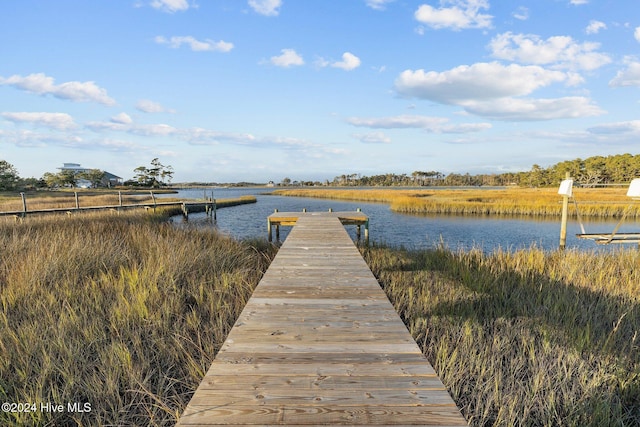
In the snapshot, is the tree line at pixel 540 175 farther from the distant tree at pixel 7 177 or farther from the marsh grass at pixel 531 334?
the marsh grass at pixel 531 334

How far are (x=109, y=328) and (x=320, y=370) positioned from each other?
10.1 ft

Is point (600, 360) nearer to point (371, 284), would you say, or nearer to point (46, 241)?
point (371, 284)

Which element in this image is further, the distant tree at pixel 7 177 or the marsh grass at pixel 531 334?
the distant tree at pixel 7 177

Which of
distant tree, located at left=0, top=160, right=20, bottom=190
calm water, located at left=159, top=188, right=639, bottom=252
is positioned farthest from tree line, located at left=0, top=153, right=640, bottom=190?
calm water, located at left=159, top=188, right=639, bottom=252

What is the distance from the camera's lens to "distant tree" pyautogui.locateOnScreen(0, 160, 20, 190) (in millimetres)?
43781

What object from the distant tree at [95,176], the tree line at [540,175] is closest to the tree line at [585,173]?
the tree line at [540,175]

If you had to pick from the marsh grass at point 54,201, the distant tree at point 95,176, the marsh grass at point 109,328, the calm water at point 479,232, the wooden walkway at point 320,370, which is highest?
the distant tree at point 95,176

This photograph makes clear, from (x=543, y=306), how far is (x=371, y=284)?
325 centimetres

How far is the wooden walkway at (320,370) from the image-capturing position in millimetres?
1655

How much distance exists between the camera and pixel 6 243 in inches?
271

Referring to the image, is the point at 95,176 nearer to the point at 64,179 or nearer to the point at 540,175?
the point at 64,179

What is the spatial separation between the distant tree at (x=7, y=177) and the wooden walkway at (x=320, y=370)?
201ft

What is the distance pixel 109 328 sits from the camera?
3.64m

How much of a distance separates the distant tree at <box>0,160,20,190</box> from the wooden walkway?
201 ft
